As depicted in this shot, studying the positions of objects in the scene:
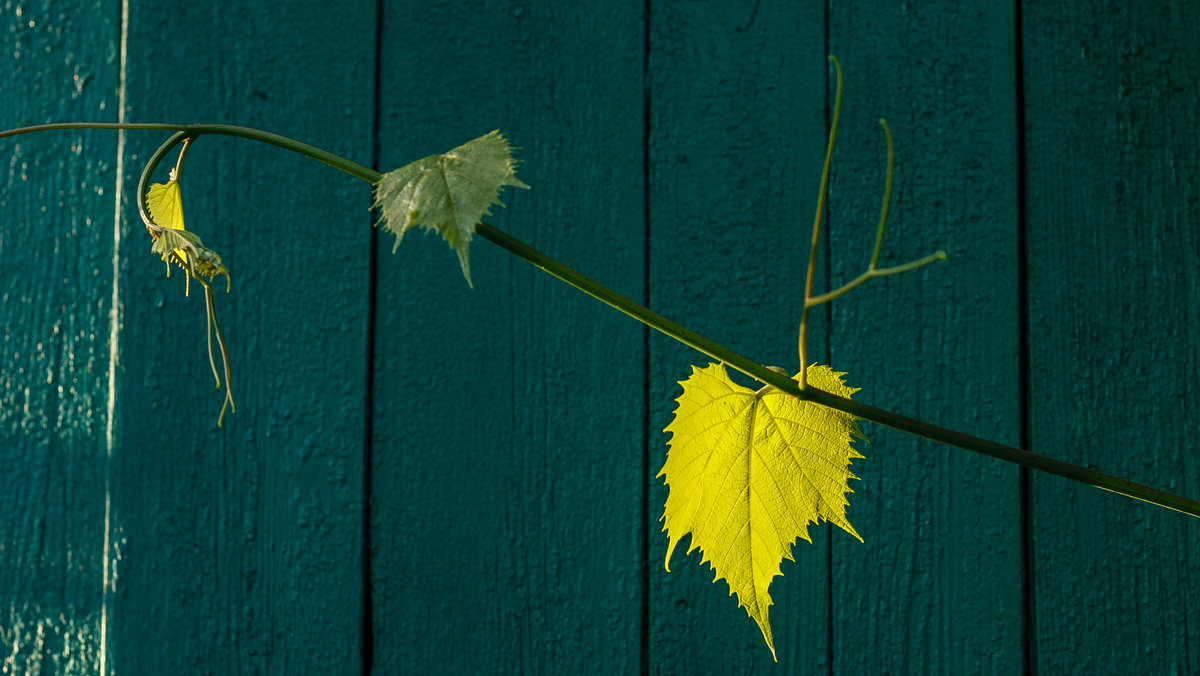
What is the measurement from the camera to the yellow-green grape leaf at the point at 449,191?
0.27 meters

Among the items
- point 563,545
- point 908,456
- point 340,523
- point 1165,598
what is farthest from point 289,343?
point 1165,598

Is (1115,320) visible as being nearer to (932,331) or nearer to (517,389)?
(932,331)

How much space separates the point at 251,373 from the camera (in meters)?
0.78

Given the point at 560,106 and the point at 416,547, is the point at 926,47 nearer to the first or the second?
the point at 560,106

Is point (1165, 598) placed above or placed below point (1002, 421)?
below

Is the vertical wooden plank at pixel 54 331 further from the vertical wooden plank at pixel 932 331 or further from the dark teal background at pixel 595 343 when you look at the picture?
the vertical wooden plank at pixel 932 331

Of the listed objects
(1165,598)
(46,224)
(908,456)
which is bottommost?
(1165,598)

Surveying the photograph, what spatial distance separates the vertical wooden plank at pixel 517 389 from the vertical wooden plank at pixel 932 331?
192 millimetres

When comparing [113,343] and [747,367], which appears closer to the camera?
[747,367]

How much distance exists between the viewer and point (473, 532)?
77 cm

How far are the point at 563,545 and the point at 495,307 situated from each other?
21 cm

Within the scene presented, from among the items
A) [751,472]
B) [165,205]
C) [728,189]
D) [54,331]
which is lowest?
[751,472]

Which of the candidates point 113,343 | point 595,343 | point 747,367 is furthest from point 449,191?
point 113,343

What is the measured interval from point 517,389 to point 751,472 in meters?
0.42
